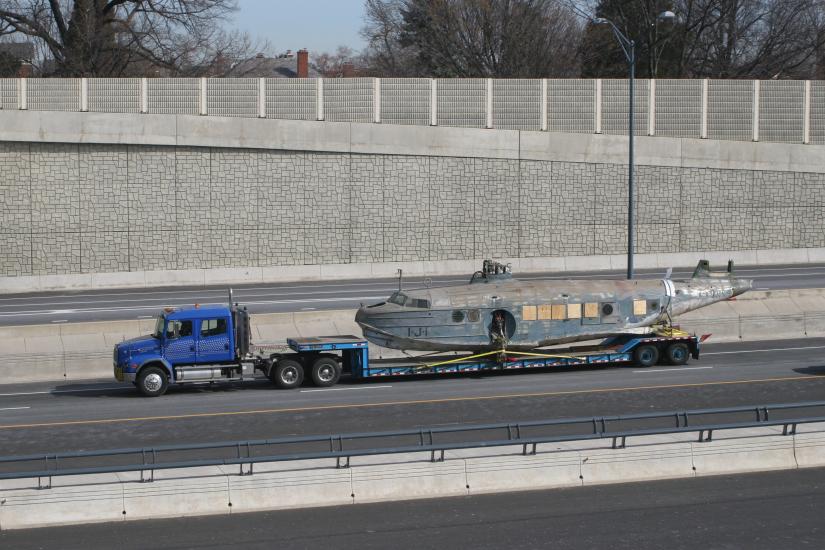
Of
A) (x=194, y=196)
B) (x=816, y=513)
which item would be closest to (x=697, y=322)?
(x=816, y=513)

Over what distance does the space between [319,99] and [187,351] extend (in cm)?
2697

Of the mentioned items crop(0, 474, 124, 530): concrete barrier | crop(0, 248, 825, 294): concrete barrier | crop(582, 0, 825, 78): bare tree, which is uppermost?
crop(582, 0, 825, 78): bare tree

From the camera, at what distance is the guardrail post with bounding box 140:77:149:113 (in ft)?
161

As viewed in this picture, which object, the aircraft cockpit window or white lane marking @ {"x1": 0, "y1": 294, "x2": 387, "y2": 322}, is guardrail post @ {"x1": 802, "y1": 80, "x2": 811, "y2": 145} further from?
the aircraft cockpit window

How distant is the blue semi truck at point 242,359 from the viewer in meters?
26.0

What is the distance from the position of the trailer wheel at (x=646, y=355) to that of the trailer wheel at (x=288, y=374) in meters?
9.32

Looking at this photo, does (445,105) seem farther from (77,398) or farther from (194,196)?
(77,398)

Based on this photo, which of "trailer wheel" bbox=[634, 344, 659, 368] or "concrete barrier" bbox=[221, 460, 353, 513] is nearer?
"concrete barrier" bbox=[221, 460, 353, 513]

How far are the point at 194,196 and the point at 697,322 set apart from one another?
26247 mm

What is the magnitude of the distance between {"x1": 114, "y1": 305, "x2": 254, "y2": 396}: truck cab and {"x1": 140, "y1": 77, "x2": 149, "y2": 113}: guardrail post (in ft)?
82.8

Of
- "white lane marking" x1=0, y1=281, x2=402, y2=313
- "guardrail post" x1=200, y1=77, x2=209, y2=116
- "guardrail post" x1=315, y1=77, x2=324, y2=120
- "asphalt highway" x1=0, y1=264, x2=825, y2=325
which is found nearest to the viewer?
"asphalt highway" x1=0, y1=264, x2=825, y2=325

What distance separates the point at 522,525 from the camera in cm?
1475

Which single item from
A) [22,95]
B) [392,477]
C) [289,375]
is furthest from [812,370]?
[22,95]

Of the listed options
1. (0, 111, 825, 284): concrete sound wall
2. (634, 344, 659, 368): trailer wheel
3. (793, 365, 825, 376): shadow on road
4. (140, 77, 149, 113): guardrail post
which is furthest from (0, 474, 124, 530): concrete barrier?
(140, 77, 149, 113): guardrail post
